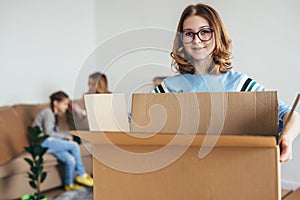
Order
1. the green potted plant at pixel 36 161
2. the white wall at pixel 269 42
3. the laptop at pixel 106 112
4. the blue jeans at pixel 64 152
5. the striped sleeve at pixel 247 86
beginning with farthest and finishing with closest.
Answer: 1. the blue jeans at pixel 64 152
2. the white wall at pixel 269 42
3. the green potted plant at pixel 36 161
4. the striped sleeve at pixel 247 86
5. the laptop at pixel 106 112

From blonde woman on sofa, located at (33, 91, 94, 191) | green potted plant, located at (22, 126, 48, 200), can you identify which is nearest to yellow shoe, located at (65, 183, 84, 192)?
blonde woman on sofa, located at (33, 91, 94, 191)

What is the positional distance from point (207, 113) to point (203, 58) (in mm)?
256

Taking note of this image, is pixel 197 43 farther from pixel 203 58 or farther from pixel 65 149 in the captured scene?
pixel 65 149

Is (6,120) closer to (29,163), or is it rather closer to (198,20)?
(29,163)

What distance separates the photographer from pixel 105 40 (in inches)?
169

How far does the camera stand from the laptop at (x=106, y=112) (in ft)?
2.85

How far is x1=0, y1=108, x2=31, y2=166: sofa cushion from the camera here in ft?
9.99

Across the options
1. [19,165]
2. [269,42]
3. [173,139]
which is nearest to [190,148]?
[173,139]

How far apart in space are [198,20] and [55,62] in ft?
11.3

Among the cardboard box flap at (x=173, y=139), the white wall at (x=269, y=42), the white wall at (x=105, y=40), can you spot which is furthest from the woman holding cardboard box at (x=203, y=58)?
the white wall at (x=269, y=42)

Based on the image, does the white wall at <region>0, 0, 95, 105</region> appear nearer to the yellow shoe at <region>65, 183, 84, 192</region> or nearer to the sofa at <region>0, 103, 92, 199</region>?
the sofa at <region>0, 103, 92, 199</region>

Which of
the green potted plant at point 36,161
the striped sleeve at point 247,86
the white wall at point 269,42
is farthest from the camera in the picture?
the white wall at point 269,42

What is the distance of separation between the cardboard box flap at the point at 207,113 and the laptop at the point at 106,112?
0.03 meters

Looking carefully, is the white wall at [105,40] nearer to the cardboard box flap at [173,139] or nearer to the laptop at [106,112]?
the laptop at [106,112]
